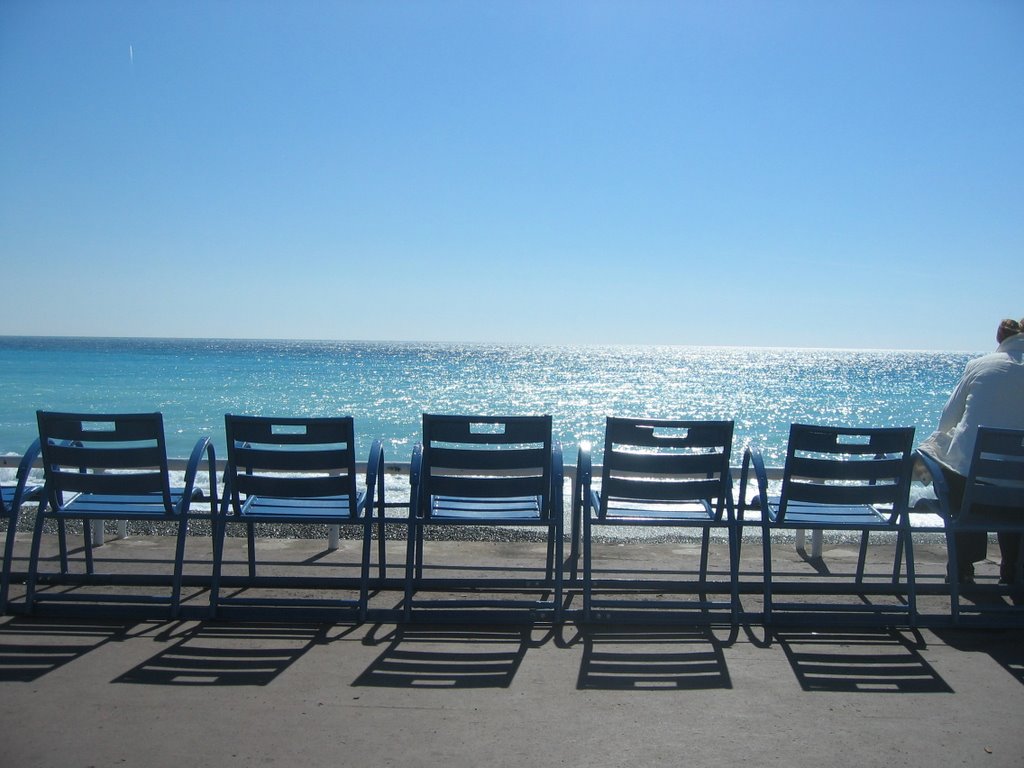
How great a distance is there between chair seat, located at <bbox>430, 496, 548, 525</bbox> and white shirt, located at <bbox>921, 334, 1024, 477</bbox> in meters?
2.40

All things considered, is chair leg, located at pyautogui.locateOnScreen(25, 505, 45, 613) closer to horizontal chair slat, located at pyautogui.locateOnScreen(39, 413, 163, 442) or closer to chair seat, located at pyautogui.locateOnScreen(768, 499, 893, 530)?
horizontal chair slat, located at pyautogui.locateOnScreen(39, 413, 163, 442)

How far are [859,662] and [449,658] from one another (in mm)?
1878

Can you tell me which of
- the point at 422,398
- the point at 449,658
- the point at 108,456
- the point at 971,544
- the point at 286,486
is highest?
the point at 108,456

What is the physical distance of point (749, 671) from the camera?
3502mm

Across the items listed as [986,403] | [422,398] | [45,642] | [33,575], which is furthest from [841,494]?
[422,398]

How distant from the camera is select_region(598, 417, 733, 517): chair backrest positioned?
4.10 metres

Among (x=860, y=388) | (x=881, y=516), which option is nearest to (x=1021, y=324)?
(x=881, y=516)

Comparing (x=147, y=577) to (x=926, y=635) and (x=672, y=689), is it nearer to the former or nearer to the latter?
(x=672, y=689)

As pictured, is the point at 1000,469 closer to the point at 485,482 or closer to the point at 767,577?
the point at 767,577

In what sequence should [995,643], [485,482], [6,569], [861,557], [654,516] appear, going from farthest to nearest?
[861,557] < [654,516] < [485,482] < [6,569] < [995,643]

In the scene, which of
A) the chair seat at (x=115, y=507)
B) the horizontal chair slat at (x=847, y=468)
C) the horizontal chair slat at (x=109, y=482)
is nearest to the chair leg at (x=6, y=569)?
the chair seat at (x=115, y=507)

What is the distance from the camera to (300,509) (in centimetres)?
429

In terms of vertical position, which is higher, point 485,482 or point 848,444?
point 848,444

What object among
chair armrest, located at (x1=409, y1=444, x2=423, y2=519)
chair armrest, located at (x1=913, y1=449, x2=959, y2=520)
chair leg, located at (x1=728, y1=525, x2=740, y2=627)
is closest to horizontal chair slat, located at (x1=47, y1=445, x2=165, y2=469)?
chair armrest, located at (x1=409, y1=444, x2=423, y2=519)
